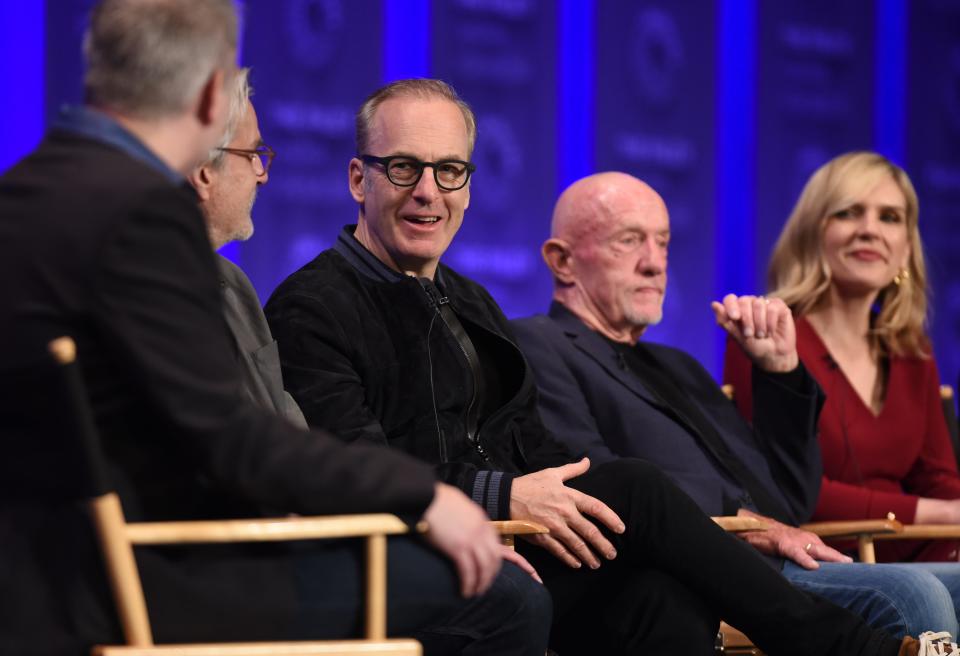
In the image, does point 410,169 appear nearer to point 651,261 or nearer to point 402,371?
point 402,371

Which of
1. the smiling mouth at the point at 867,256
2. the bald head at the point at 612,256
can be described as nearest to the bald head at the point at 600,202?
the bald head at the point at 612,256

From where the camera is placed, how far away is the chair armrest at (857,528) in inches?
119

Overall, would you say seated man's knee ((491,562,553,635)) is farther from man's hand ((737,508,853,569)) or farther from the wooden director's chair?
man's hand ((737,508,853,569))

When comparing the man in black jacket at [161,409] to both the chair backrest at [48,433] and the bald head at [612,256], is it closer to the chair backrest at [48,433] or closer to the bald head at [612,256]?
the chair backrest at [48,433]

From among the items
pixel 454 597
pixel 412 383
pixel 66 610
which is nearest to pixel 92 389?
pixel 66 610

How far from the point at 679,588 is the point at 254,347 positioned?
88 centimetres

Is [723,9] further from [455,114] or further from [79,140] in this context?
[79,140]

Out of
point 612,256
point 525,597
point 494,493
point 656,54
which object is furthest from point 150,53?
point 656,54

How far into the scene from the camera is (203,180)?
7.70ft

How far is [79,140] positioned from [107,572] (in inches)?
20.2

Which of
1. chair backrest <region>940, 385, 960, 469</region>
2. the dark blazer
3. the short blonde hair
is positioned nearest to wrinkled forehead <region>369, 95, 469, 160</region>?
the dark blazer

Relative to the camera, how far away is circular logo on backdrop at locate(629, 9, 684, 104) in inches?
220

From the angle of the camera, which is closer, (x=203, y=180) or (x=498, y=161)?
(x=203, y=180)

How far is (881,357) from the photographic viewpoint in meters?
3.71
